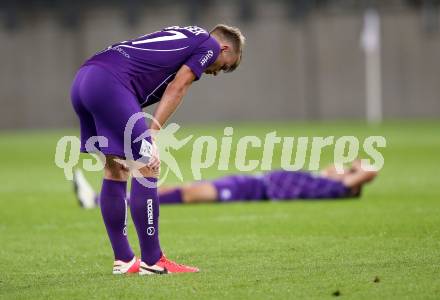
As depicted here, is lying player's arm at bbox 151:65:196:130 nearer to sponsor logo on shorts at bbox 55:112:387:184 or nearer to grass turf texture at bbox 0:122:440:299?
grass turf texture at bbox 0:122:440:299

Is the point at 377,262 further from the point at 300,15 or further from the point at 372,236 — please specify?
the point at 300,15

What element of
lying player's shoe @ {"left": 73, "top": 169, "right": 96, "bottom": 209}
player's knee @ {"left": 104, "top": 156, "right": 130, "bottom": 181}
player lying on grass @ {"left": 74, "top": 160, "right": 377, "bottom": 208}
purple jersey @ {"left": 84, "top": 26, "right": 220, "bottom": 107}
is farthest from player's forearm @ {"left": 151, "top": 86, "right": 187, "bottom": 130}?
player lying on grass @ {"left": 74, "top": 160, "right": 377, "bottom": 208}

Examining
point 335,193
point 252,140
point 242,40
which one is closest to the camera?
point 242,40

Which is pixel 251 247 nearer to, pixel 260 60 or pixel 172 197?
pixel 172 197

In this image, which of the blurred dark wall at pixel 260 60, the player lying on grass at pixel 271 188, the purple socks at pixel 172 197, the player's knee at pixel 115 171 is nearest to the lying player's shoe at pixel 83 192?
the player lying on grass at pixel 271 188

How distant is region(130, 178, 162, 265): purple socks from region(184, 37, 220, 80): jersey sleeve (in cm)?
70

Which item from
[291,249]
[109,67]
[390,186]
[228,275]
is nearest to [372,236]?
[291,249]

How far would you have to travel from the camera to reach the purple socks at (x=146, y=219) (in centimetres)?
606

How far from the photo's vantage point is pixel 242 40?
6.37 meters

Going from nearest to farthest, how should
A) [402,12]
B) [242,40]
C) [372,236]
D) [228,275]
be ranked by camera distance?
[228,275]
[242,40]
[372,236]
[402,12]

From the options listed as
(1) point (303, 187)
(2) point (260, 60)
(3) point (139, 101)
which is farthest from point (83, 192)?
(2) point (260, 60)

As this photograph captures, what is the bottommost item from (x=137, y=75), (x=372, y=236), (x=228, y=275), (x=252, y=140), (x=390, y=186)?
(x=252, y=140)

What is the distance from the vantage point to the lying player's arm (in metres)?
5.98

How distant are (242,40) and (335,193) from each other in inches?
183
